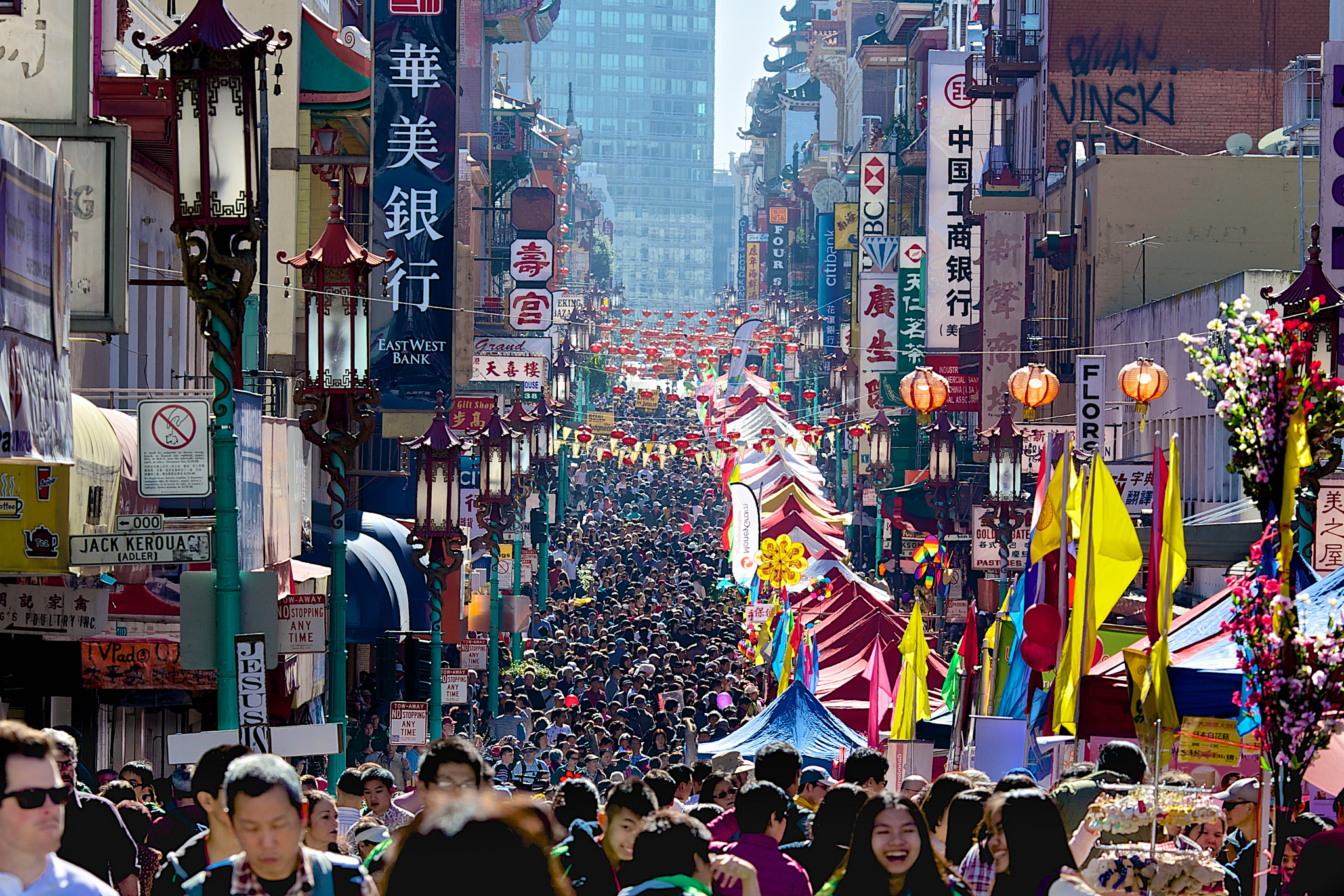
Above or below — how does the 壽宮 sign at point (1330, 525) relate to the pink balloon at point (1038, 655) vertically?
above

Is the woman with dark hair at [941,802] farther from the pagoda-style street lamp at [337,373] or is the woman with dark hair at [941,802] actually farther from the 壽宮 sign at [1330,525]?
the 壽宮 sign at [1330,525]

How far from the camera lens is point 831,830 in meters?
7.64

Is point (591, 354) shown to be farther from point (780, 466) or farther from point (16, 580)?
point (16, 580)

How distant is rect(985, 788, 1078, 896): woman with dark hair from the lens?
237 inches

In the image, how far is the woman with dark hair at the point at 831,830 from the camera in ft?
24.8

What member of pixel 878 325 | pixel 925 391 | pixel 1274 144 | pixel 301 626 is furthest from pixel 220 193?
pixel 878 325

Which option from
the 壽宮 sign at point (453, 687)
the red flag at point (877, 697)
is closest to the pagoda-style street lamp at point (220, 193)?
the 壽宮 sign at point (453, 687)

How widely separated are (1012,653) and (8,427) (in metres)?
9.12

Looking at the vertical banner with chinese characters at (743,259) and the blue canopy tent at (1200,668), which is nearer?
the blue canopy tent at (1200,668)

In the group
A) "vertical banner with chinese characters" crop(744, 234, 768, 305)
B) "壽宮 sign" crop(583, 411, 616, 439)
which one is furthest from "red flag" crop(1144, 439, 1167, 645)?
"vertical banner with chinese characters" crop(744, 234, 768, 305)

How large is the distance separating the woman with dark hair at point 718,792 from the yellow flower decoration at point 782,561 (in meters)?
15.8

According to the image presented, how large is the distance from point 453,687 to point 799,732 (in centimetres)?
534

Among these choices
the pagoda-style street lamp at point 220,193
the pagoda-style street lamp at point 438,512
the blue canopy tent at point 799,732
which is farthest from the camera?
the pagoda-style street lamp at point 438,512

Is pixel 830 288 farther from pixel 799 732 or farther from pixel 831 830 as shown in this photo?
pixel 831 830
